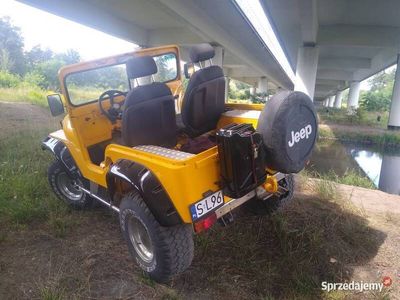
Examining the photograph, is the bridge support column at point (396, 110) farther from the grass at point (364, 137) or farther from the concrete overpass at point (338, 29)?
the grass at point (364, 137)

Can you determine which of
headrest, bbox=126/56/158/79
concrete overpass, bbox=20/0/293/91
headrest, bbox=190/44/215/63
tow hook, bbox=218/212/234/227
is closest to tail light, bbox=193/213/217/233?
tow hook, bbox=218/212/234/227

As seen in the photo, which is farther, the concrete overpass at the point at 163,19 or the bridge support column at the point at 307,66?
the bridge support column at the point at 307,66

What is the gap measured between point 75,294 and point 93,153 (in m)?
1.62

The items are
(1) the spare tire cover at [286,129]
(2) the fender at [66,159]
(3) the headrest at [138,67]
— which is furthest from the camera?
(2) the fender at [66,159]

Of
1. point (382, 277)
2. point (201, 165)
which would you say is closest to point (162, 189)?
point (201, 165)

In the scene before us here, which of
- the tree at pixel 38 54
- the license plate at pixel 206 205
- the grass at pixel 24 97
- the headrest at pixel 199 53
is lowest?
the license plate at pixel 206 205

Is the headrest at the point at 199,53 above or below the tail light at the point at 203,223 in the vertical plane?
above

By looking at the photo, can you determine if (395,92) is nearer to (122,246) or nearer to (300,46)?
(300,46)

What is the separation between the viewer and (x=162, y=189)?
7.64 feet

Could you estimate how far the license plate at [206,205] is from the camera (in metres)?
2.25

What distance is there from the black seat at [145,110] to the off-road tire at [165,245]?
0.64 metres

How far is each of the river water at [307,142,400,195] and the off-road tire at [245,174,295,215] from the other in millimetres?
4989

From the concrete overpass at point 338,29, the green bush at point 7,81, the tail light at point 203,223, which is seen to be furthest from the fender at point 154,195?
the green bush at point 7,81

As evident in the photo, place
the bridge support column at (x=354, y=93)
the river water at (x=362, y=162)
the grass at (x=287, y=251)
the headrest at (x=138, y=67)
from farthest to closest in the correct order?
1. the bridge support column at (x=354, y=93)
2. the river water at (x=362, y=162)
3. the headrest at (x=138, y=67)
4. the grass at (x=287, y=251)
